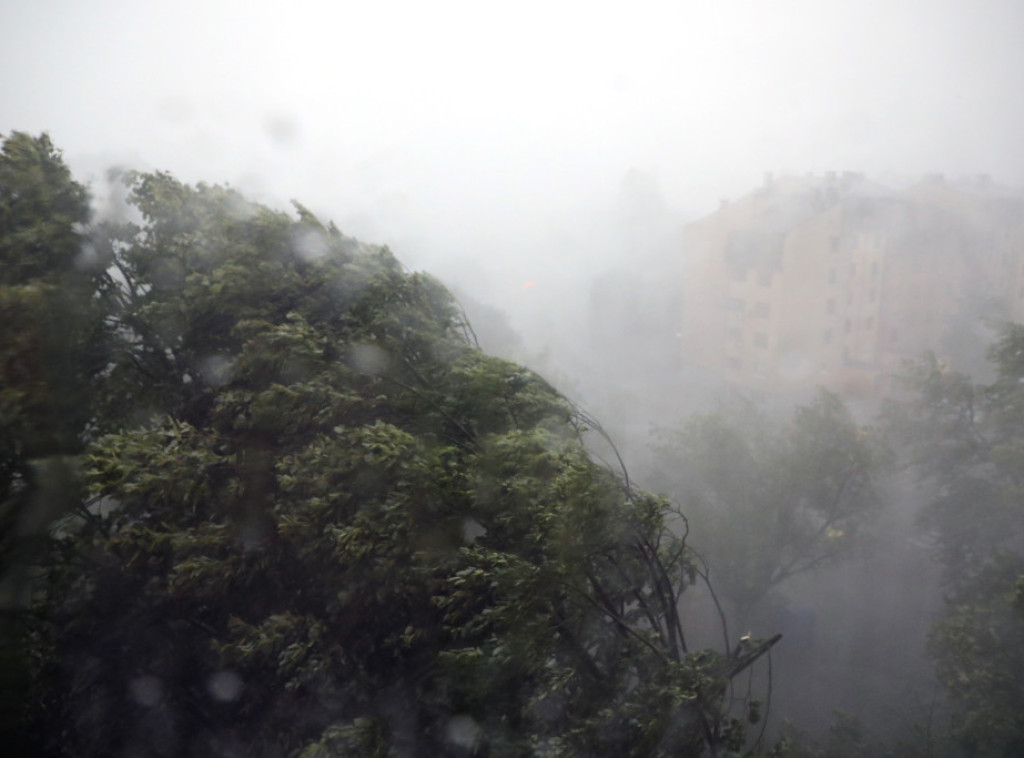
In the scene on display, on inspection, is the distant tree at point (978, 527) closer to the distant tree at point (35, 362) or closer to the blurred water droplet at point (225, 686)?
the blurred water droplet at point (225, 686)

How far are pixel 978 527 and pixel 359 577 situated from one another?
1232cm

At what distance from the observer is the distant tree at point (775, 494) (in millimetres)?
11773

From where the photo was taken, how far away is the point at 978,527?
38.8ft

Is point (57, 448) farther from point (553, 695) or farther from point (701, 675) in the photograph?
point (701, 675)

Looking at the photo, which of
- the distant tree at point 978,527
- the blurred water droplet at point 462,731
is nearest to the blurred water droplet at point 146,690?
the blurred water droplet at point 462,731

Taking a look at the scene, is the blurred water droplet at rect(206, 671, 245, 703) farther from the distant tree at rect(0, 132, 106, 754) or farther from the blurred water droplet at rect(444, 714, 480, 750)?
the blurred water droplet at rect(444, 714, 480, 750)

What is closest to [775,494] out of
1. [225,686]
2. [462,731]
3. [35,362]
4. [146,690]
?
[462,731]

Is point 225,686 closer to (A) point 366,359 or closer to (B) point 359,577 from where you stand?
(B) point 359,577

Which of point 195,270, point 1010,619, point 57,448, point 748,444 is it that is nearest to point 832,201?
point 748,444

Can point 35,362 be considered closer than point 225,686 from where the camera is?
Yes

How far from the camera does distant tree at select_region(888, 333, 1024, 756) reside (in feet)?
25.6

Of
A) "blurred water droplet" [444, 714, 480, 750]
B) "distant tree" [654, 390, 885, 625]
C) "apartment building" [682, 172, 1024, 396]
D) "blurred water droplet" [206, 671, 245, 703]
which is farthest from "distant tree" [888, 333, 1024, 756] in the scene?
"apartment building" [682, 172, 1024, 396]

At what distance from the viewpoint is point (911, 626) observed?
13.2 metres

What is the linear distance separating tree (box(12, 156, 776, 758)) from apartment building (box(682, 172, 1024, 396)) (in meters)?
18.2
